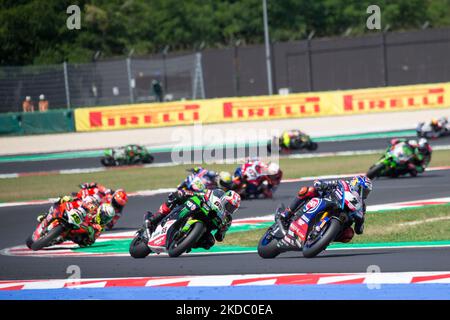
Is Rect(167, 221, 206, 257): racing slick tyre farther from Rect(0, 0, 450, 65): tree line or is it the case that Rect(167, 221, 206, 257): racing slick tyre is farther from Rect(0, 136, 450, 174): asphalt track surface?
Rect(0, 0, 450, 65): tree line

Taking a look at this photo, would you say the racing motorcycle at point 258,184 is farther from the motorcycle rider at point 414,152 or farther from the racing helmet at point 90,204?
the racing helmet at point 90,204

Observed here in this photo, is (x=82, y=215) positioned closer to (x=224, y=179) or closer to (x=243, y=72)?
(x=224, y=179)

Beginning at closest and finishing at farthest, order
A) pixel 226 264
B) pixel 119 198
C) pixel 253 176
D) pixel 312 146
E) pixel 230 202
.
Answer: pixel 226 264 → pixel 230 202 → pixel 119 198 → pixel 253 176 → pixel 312 146

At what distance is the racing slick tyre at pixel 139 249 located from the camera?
1198 cm

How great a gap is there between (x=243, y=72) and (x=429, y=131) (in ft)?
45.5

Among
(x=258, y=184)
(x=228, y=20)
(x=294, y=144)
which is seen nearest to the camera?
(x=258, y=184)

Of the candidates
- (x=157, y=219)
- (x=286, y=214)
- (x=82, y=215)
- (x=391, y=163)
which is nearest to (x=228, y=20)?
(x=391, y=163)

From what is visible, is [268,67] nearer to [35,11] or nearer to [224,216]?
[35,11]

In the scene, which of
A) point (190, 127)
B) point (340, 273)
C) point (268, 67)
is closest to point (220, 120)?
point (190, 127)

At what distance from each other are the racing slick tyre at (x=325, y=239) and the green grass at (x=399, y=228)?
102 inches

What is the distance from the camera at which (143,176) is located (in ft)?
88.1

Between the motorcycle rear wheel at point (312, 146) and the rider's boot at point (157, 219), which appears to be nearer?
the rider's boot at point (157, 219)

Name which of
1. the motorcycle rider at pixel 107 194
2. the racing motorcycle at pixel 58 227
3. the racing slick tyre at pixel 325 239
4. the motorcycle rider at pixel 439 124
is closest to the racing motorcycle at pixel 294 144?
the motorcycle rider at pixel 439 124

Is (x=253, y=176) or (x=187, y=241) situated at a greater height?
(x=187, y=241)
